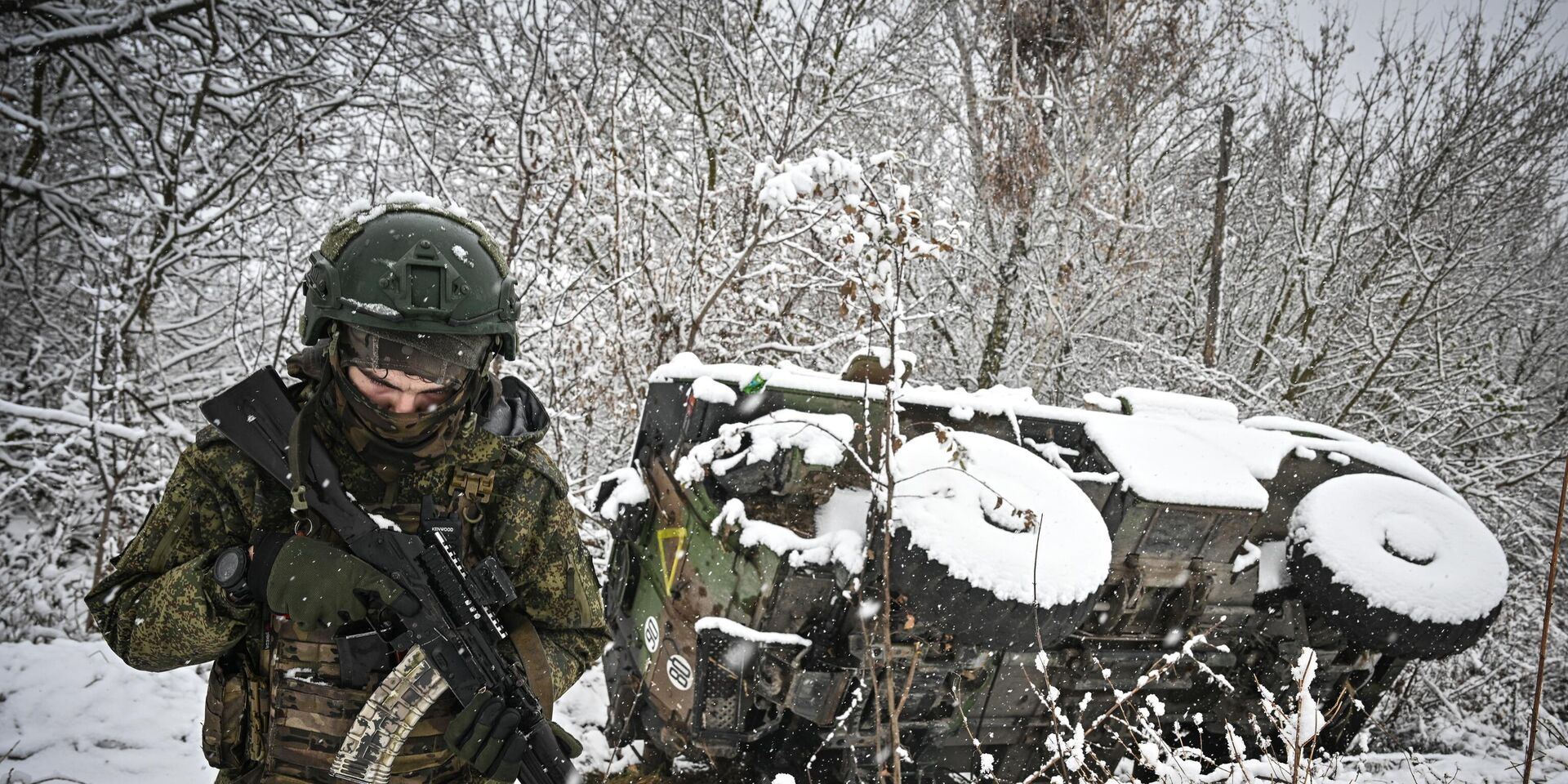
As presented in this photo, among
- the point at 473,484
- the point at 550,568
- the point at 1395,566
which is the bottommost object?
the point at 1395,566

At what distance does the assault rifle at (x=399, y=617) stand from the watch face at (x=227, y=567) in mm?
170

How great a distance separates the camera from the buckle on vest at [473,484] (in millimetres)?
1968

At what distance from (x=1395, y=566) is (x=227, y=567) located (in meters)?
4.84

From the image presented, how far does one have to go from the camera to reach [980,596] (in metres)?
3.08

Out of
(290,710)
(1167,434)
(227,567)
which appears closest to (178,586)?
(227,567)

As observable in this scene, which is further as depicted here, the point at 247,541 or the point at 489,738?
the point at 247,541

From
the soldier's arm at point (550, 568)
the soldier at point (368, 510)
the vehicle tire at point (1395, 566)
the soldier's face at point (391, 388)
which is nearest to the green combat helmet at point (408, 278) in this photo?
the soldier at point (368, 510)

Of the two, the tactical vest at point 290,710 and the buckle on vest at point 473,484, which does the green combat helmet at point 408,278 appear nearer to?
the buckle on vest at point 473,484

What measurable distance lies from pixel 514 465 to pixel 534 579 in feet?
0.99

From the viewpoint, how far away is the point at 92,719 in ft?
11.5

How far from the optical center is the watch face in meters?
1.68

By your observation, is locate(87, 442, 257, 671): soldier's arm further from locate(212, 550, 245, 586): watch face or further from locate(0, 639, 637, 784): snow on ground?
locate(0, 639, 637, 784): snow on ground

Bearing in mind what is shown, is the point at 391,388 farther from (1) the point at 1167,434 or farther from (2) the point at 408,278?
(1) the point at 1167,434

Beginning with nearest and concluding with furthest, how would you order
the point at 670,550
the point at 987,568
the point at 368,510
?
the point at 368,510, the point at 987,568, the point at 670,550
